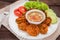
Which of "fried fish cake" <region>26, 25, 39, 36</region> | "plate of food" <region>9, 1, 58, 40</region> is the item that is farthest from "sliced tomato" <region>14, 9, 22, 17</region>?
"fried fish cake" <region>26, 25, 39, 36</region>

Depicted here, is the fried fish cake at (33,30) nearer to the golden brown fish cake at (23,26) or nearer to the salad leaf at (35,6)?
the golden brown fish cake at (23,26)

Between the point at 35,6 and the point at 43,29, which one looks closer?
the point at 43,29

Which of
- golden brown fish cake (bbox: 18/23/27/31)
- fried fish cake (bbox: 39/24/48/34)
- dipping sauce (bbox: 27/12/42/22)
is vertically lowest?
fried fish cake (bbox: 39/24/48/34)

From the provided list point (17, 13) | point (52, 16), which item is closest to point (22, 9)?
point (17, 13)

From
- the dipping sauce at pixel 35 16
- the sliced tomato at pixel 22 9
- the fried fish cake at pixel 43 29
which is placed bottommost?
the fried fish cake at pixel 43 29

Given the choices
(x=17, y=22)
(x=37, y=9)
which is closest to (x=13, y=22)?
(x=17, y=22)

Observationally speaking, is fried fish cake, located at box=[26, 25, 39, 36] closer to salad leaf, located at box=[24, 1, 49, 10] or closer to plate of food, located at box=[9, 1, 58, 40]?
plate of food, located at box=[9, 1, 58, 40]

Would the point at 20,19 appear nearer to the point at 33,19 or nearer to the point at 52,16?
the point at 33,19

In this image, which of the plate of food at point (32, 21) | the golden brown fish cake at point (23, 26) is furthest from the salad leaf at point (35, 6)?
the golden brown fish cake at point (23, 26)
